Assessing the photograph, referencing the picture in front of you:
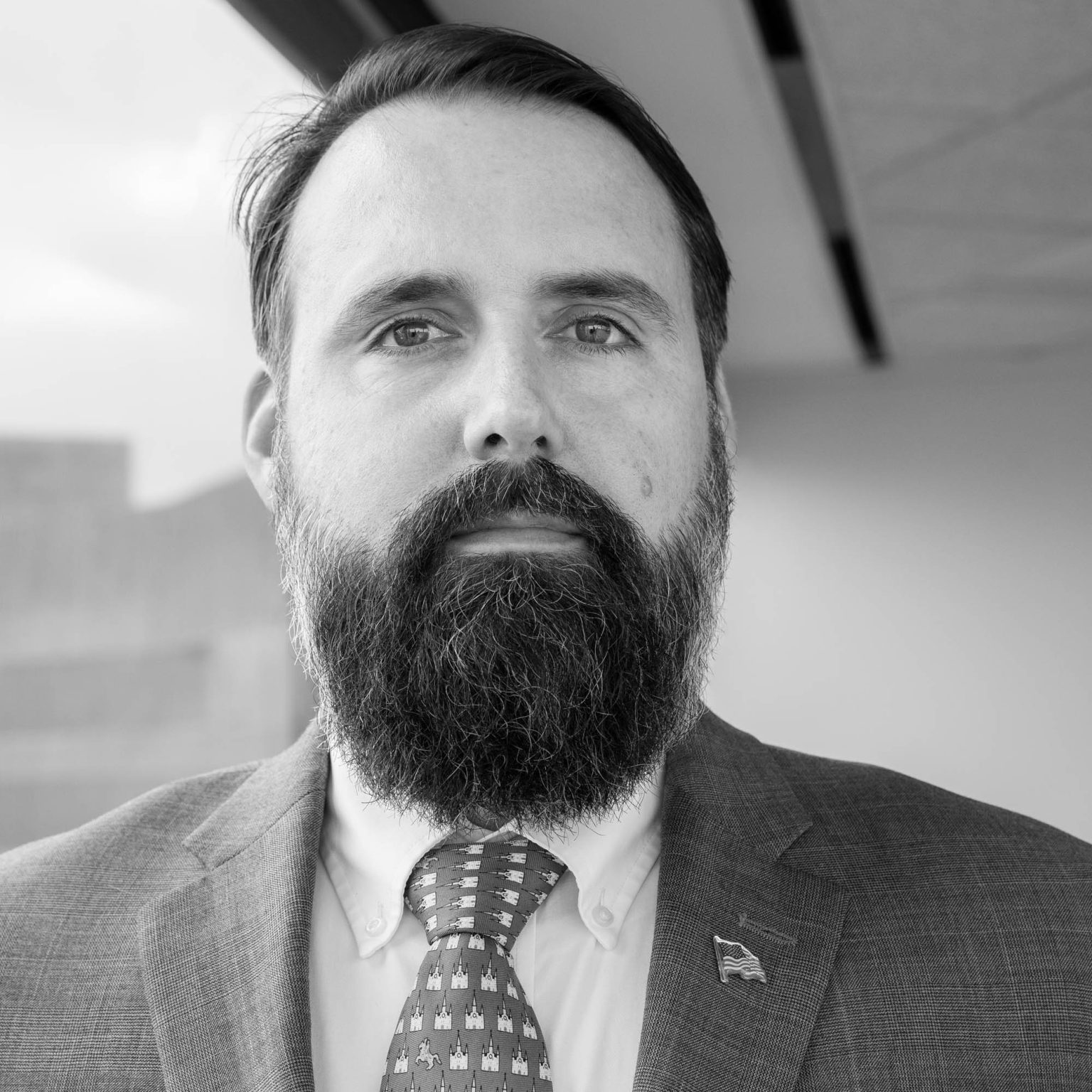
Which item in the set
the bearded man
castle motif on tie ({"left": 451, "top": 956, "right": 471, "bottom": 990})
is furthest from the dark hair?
castle motif on tie ({"left": 451, "top": 956, "right": 471, "bottom": 990})

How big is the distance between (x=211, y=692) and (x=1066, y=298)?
4.07 meters

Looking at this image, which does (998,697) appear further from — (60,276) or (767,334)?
(60,276)

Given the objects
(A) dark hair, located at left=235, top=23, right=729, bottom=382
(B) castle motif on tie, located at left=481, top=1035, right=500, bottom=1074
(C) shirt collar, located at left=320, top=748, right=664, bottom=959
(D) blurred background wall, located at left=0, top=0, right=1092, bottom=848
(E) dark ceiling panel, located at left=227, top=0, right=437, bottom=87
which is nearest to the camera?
(B) castle motif on tie, located at left=481, top=1035, right=500, bottom=1074

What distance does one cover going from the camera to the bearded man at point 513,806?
106 cm

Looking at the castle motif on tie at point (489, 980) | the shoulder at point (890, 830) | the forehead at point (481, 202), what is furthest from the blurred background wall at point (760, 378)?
the shoulder at point (890, 830)

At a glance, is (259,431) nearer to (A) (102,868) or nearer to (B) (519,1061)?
(A) (102,868)

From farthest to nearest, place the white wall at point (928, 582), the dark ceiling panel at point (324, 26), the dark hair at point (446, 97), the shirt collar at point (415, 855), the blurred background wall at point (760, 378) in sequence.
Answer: the white wall at point (928, 582), the dark ceiling panel at point (324, 26), the blurred background wall at point (760, 378), the dark hair at point (446, 97), the shirt collar at point (415, 855)

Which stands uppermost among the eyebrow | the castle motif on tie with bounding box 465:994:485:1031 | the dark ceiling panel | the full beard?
the dark ceiling panel

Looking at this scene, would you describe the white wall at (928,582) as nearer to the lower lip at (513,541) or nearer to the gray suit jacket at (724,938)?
the gray suit jacket at (724,938)

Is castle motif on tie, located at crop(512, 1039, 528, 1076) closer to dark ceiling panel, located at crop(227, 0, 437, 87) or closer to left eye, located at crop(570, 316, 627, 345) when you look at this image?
left eye, located at crop(570, 316, 627, 345)

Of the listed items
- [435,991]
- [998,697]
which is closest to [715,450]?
[435,991]

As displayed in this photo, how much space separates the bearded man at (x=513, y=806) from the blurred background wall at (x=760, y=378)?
0.54 meters

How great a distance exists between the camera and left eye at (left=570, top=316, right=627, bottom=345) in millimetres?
1188

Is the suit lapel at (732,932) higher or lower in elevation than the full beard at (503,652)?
lower
